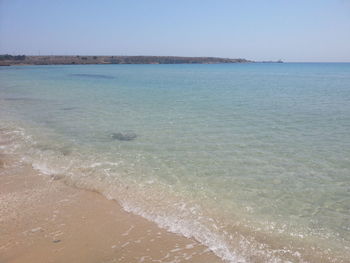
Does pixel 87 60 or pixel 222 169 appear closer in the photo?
pixel 222 169

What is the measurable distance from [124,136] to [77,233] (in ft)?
22.8

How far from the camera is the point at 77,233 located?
209 inches

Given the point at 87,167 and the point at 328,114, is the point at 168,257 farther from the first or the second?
the point at 328,114

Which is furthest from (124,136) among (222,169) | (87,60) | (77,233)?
(87,60)

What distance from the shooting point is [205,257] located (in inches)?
186

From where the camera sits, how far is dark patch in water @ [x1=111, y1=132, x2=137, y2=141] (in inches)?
462

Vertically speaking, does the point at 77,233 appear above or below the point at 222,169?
below

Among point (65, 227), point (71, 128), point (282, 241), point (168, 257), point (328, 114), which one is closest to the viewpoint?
point (168, 257)

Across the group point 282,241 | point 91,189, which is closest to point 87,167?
point 91,189

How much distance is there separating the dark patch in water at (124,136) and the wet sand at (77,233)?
4639 millimetres

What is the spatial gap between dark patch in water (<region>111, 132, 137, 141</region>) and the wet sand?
464 cm

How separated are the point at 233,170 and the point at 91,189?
3895 millimetres

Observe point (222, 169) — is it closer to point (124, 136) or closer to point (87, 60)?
point (124, 136)

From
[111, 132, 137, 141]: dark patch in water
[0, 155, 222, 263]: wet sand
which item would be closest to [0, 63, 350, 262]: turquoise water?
[111, 132, 137, 141]: dark patch in water
